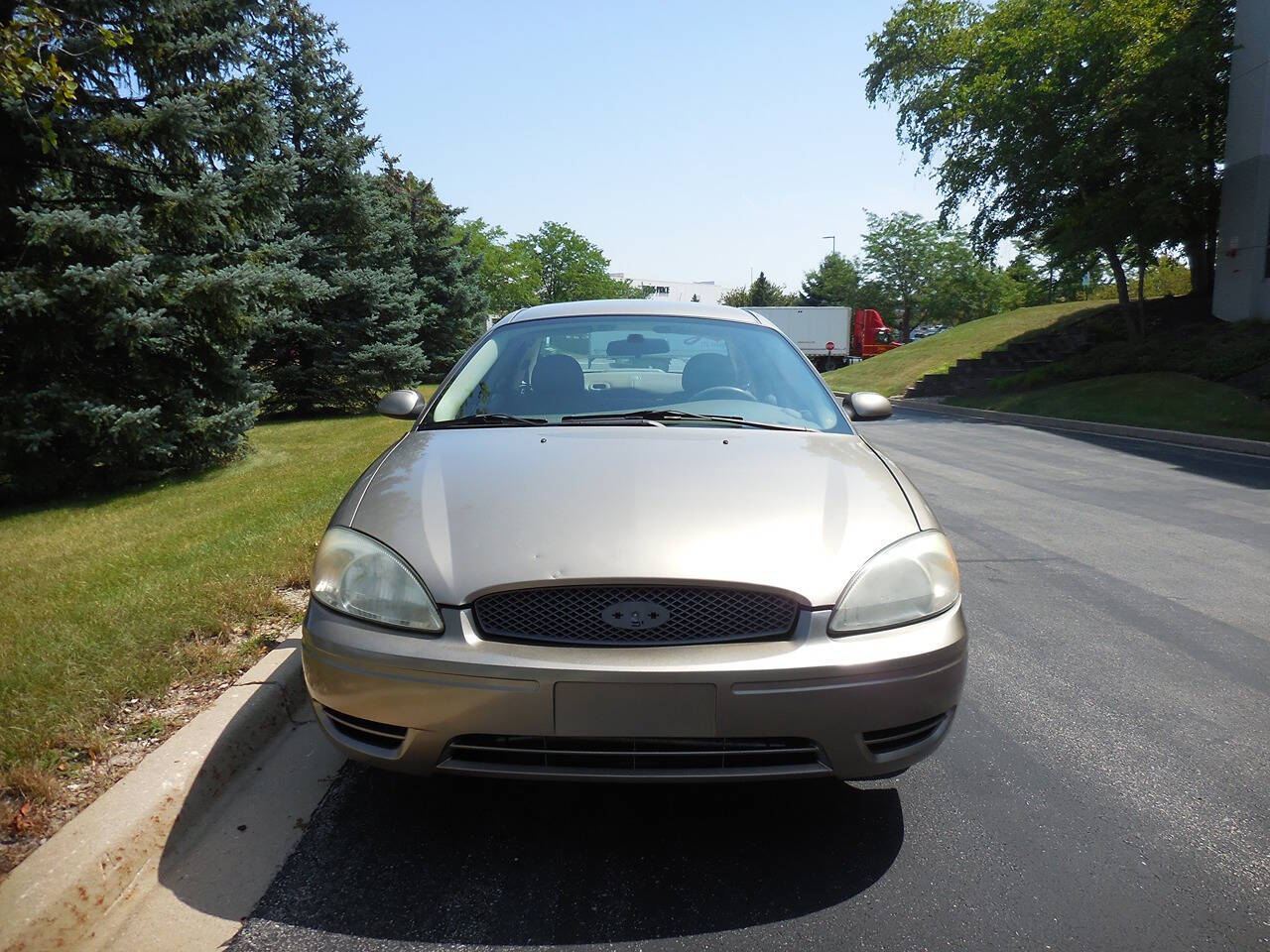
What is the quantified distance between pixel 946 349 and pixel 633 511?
3269 centimetres

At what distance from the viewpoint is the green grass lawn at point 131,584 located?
10.7 feet

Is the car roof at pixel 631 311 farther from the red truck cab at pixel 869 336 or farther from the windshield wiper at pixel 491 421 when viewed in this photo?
the red truck cab at pixel 869 336

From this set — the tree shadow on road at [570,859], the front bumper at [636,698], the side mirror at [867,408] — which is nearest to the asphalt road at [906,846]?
the tree shadow on road at [570,859]

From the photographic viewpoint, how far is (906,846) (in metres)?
2.55

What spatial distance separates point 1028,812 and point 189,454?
411 inches

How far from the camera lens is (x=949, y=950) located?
82.4 inches

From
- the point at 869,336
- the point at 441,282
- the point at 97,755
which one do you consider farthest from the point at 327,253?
the point at 869,336

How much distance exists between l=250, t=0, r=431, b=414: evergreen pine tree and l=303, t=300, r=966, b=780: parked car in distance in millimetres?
16544

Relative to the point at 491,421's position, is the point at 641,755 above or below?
below

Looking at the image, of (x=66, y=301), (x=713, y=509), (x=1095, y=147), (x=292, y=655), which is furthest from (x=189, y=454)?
(x=1095, y=147)

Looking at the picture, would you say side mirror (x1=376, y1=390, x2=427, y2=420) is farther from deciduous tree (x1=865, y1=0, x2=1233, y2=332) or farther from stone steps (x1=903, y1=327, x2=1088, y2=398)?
stone steps (x1=903, y1=327, x2=1088, y2=398)

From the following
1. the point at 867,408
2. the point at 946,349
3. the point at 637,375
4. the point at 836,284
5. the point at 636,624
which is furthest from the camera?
the point at 836,284

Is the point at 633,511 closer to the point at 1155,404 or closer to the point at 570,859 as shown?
the point at 570,859

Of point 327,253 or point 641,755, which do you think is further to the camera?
point 327,253
